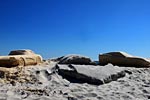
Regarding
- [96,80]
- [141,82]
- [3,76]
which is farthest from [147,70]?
[3,76]

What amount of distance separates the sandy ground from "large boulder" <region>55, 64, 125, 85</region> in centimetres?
21

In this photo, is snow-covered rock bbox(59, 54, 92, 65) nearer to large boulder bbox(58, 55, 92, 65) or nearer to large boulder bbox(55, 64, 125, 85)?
large boulder bbox(58, 55, 92, 65)

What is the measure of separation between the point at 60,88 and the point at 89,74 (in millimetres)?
1326

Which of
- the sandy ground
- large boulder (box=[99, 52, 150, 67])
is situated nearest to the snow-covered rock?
large boulder (box=[99, 52, 150, 67])

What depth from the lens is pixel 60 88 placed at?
22.1 ft

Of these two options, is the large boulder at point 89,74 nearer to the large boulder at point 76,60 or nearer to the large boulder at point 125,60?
the large boulder at point 76,60

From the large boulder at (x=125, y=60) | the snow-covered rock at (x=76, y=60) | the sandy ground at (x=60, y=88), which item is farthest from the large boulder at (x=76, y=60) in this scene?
the sandy ground at (x=60, y=88)

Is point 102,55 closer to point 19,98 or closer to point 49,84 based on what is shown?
point 49,84

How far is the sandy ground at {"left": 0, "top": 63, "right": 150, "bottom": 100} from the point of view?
5.95 m

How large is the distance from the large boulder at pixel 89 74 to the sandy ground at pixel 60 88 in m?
0.21

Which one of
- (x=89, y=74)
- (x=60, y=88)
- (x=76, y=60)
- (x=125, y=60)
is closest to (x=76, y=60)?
(x=76, y=60)

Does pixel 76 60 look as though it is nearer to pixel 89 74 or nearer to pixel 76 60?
pixel 76 60

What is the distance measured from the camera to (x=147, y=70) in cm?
960

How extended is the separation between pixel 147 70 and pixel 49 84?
422cm
